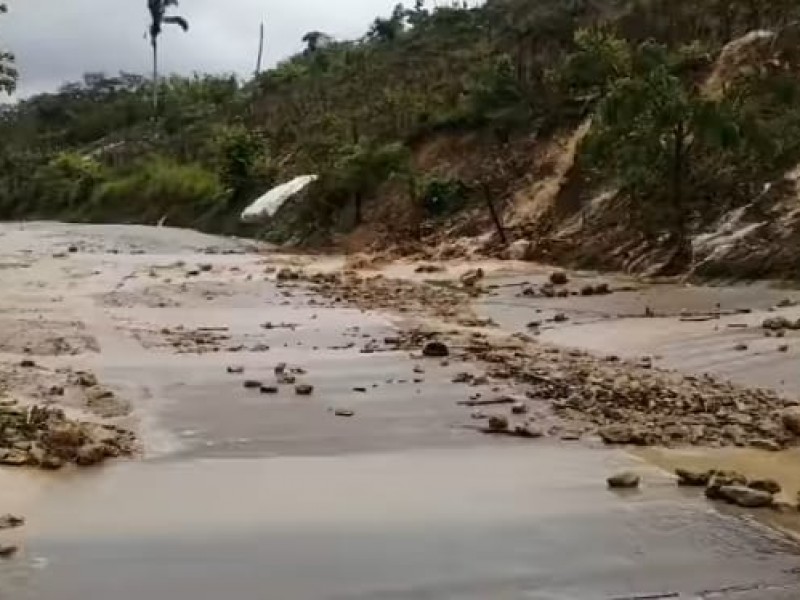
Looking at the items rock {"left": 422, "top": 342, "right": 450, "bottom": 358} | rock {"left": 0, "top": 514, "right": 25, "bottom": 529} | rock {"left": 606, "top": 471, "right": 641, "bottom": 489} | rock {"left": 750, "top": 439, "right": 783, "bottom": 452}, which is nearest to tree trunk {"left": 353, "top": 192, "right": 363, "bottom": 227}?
rock {"left": 422, "top": 342, "right": 450, "bottom": 358}

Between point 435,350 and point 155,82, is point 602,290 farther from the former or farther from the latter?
point 155,82

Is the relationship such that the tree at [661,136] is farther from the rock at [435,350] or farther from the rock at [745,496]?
the rock at [745,496]

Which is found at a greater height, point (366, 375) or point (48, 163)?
point (48, 163)

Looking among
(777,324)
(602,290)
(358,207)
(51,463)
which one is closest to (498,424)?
(51,463)

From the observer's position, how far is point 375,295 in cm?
2011

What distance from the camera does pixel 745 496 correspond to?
6.84m

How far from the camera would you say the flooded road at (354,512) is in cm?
552

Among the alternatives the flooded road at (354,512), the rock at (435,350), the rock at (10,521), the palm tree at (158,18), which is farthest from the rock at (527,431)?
the palm tree at (158,18)

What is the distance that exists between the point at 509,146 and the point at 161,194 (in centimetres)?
2773

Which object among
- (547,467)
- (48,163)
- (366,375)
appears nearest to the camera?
(547,467)

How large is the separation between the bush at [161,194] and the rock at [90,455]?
43.1m

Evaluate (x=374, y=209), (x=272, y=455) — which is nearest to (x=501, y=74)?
(x=374, y=209)

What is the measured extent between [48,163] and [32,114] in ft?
91.3

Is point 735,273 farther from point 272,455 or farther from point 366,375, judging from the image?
point 272,455
